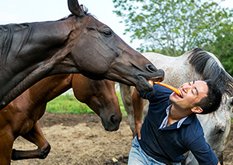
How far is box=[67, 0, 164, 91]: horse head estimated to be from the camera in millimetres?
2297

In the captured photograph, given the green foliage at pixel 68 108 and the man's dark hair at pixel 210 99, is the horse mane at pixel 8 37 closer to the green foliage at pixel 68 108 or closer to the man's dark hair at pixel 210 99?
the man's dark hair at pixel 210 99

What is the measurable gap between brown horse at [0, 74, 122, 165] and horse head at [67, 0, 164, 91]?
4.70 ft

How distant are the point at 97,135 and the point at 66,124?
5.08 feet

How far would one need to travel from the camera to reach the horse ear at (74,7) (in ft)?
7.63

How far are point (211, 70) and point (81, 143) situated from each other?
4.16 m

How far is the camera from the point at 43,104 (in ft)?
12.8

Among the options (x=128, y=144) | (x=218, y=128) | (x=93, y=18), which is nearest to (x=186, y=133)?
(x=218, y=128)

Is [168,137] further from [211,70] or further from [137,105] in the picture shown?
[211,70]

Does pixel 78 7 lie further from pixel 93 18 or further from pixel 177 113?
pixel 177 113

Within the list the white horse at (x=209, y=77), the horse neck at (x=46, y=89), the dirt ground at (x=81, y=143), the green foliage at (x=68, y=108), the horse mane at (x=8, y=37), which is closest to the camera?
the horse mane at (x=8, y=37)

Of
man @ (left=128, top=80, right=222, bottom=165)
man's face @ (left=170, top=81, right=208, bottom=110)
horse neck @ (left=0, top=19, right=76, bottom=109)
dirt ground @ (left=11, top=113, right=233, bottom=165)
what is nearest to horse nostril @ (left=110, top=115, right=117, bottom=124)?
man @ (left=128, top=80, right=222, bottom=165)

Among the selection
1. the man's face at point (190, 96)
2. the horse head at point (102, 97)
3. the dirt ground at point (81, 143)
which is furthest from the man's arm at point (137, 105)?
the dirt ground at point (81, 143)

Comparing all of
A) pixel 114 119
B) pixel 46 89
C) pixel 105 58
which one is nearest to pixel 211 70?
pixel 114 119

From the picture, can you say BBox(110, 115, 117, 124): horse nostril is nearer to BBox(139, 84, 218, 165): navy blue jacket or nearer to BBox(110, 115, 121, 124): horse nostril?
BBox(110, 115, 121, 124): horse nostril
